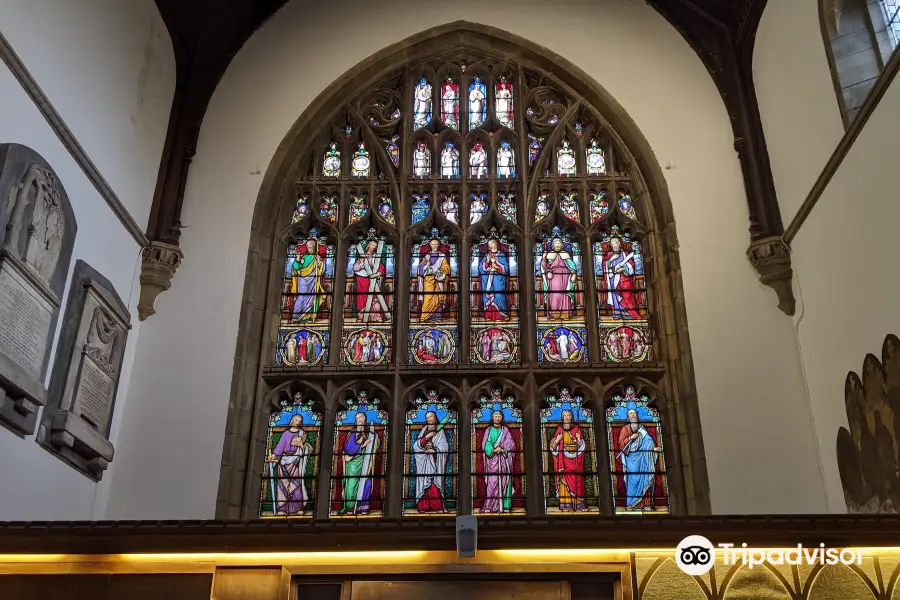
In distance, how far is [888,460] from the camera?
263 inches

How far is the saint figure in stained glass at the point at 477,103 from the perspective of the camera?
10422 millimetres

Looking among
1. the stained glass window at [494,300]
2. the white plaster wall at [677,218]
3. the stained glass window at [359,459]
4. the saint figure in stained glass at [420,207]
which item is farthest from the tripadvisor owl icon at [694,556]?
the saint figure in stained glass at [420,207]

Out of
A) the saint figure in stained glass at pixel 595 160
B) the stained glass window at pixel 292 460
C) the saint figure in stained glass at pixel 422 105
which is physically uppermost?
the saint figure in stained glass at pixel 422 105

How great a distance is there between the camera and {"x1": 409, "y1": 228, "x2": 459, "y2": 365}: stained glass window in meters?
8.93

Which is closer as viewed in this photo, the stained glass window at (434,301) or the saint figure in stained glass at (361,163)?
the stained glass window at (434,301)

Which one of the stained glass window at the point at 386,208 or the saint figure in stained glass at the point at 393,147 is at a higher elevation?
the saint figure in stained glass at the point at 393,147

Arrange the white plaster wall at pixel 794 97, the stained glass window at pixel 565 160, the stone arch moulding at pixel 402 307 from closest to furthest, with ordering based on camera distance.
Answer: the white plaster wall at pixel 794 97 → the stone arch moulding at pixel 402 307 → the stained glass window at pixel 565 160

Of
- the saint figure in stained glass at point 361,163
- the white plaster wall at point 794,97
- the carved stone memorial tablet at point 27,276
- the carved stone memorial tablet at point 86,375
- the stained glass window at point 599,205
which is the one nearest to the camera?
the carved stone memorial tablet at point 27,276

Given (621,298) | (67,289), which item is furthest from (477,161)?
(67,289)

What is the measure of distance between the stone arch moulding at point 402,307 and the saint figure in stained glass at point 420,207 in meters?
0.19

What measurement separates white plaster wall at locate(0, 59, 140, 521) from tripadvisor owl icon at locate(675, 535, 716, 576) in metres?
4.53

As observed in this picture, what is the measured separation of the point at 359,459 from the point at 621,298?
3.04 m

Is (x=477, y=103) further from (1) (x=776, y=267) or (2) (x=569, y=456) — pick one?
(2) (x=569, y=456)

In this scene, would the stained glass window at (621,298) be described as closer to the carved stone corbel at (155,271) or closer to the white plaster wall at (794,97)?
the white plaster wall at (794,97)
